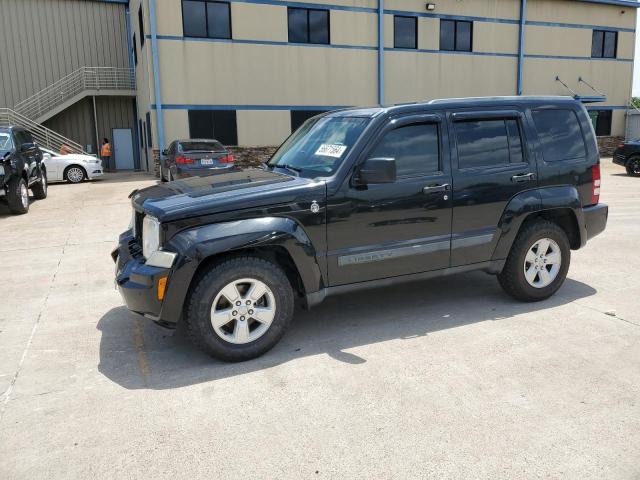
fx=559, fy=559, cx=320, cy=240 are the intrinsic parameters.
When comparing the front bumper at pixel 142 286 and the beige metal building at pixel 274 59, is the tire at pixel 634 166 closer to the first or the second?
the beige metal building at pixel 274 59

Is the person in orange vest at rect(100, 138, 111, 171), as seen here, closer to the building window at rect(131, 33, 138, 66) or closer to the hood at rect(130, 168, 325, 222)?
the building window at rect(131, 33, 138, 66)

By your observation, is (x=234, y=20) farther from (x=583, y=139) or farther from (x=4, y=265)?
(x=583, y=139)

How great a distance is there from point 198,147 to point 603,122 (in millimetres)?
23912

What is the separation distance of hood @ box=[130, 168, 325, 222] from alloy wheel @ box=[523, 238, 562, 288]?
230cm

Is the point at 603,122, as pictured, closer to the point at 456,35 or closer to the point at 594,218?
the point at 456,35

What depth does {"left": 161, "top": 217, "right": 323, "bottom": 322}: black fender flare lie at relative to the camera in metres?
3.96

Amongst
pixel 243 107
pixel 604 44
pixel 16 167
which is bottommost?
pixel 16 167

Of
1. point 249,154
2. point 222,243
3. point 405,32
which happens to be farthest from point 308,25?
point 222,243

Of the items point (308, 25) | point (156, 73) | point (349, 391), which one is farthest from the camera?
point (308, 25)

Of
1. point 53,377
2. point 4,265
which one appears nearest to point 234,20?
point 4,265

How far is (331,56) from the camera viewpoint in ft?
75.6

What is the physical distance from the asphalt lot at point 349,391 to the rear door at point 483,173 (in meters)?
0.75

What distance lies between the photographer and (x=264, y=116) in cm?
2262

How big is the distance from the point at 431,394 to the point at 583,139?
3358 millimetres
